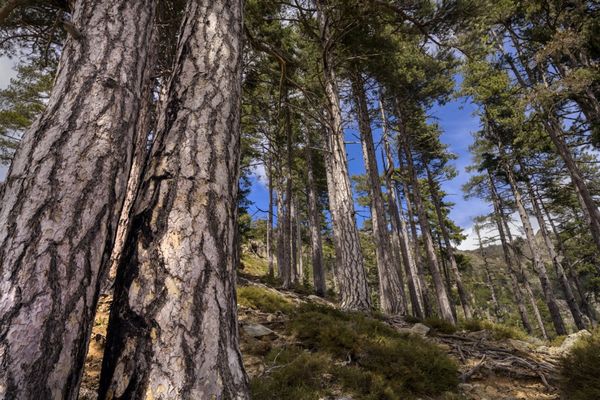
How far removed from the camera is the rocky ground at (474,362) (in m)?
3.04

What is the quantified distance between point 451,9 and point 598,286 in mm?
25642

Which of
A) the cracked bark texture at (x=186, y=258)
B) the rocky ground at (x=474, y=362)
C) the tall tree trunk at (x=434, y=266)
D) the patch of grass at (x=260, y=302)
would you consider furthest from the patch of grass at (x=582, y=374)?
the tall tree trunk at (x=434, y=266)

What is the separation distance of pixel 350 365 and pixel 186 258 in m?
2.86

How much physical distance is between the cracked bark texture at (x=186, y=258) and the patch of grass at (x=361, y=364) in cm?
172

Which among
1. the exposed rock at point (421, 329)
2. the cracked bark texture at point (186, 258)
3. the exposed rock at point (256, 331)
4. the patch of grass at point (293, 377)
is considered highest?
the cracked bark texture at point (186, 258)

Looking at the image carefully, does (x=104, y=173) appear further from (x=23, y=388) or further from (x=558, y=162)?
(x=558, y=162)

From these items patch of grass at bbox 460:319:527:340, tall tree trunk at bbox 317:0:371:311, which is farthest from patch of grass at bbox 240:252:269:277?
patch of grass at bbox 460:319:527:340

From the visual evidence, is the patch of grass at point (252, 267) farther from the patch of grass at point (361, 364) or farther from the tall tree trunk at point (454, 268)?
the patch of grass at point (361, 364)

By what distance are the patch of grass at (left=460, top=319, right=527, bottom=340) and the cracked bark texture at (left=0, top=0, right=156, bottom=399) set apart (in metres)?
6.71

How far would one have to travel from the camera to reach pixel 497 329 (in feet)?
19.7

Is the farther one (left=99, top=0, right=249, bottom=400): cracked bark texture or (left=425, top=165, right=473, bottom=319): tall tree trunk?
(left=425, top=165, right=473, bottom=319): tall tree trunk

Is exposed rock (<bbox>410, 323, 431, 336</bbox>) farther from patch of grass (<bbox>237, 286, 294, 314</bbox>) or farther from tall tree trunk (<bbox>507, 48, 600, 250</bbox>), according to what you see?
tall tree trunk (<bbox>507, 48, 600, 250</bbox>)

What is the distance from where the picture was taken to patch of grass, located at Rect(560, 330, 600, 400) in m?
3.01

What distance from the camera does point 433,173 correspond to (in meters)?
17.8
